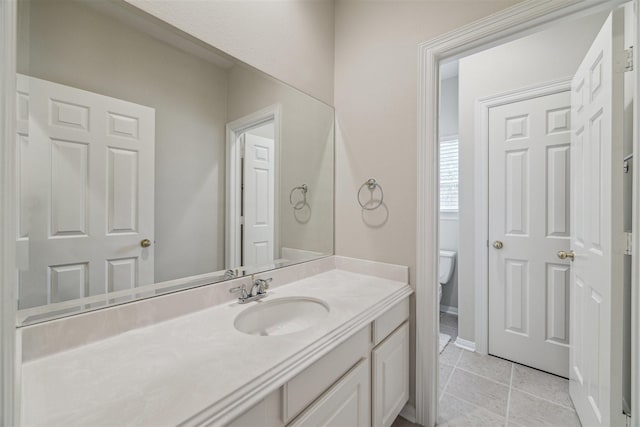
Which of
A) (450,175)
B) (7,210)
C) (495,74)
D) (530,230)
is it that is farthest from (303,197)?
(450,175)

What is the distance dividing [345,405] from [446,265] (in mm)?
2309

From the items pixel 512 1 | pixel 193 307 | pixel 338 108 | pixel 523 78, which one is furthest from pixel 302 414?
pixel 523 78

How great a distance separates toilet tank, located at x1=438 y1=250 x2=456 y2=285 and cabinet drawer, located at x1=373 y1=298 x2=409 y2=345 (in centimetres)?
160

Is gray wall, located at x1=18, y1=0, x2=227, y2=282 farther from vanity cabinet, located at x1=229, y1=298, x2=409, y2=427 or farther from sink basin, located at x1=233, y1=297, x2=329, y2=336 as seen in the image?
vanity cabinet, located at x1=229, y1=298, x2=409, y2=427

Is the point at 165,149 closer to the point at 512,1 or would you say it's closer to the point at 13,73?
the point at 13,73

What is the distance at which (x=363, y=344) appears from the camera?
1076mm

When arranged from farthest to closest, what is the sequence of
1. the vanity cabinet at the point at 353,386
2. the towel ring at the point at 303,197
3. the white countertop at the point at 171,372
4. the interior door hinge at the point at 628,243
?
1. the towel ring at the point at 303,197
2. the interior door hinge at the point at 628,243
3. the vanity cabinet at the point at 353,386
4. the white countertop at the point at 171,372

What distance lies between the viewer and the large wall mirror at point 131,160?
0.75m

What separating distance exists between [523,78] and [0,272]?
9.16ft

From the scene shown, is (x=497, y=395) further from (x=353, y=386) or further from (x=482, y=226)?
(x=353, y=386)

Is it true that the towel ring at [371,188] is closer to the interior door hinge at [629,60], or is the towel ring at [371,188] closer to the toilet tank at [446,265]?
the interior door hinge at [629,60]

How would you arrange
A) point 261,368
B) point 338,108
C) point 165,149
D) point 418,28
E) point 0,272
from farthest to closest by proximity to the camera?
point 338,108 → point 418,28 → point 165,149 → point 261,368 → point 0,272

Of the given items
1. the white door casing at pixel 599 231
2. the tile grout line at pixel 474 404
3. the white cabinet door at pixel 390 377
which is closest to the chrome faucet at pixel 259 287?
the white cabinet door at pixel 390 377

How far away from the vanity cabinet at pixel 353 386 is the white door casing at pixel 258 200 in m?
0.65
